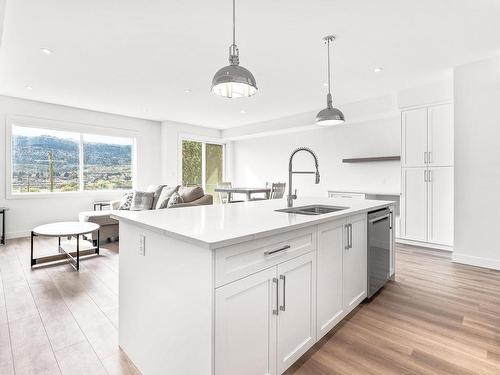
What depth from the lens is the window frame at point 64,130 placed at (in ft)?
16.2

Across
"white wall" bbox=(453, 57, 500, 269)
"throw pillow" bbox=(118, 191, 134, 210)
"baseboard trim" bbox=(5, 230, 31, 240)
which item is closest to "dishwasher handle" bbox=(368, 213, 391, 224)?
"white wall" bbox=(453, 57, 500, 269)

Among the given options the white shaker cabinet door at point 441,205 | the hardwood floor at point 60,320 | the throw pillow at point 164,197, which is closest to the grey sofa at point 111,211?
the throw pillow at point 164,197

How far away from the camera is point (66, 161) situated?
5.68 metres

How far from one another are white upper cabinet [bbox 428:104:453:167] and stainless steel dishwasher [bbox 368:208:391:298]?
6.75 ft

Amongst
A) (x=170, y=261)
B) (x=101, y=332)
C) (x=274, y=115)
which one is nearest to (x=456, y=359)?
(x=170, y=261)

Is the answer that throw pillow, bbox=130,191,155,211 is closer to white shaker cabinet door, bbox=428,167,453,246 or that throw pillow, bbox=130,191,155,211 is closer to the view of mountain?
the view of mountain

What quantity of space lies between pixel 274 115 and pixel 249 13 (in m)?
4.08

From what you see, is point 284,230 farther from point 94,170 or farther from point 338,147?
point 94,170

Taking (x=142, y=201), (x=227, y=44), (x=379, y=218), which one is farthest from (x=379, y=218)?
(x=142, y=201)

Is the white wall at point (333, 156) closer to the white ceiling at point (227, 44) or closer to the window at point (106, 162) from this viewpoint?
the white ceiling at point (227, 44)

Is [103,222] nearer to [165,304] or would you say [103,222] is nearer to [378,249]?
[165,304]

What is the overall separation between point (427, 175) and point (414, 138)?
624 millimetres

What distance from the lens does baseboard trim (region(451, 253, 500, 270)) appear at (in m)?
3.33

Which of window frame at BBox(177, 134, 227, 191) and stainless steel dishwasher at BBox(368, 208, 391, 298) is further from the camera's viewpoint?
window frame at BBox(177, 134, 227, 191)
